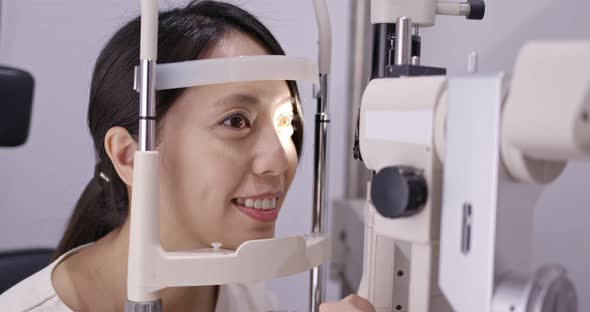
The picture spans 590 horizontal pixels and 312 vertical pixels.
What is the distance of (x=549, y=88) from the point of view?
0.47 metres

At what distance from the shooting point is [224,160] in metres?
0.97

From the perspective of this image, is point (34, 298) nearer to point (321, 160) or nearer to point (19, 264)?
point (19, 264)

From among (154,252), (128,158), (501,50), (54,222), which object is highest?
(501,50)

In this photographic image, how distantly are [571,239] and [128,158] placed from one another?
904 mm

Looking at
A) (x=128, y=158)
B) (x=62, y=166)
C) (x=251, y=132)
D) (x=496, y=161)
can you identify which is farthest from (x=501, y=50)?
(x=62, y=166)

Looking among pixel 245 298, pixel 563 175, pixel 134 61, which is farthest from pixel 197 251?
pixel 563 175

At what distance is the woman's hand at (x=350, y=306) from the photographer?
29.8 inches

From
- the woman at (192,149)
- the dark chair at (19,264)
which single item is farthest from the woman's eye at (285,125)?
the dark chair at (19,264)

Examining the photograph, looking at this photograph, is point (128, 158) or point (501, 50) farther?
point (501, 50)

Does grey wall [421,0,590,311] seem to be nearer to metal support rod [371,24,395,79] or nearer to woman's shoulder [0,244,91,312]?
metal support rod [371,24,395,79]

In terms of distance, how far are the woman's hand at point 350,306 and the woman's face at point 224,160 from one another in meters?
0.25

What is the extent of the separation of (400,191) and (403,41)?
0.31 m

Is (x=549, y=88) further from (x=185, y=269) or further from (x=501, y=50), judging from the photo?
(x=501, y=50)

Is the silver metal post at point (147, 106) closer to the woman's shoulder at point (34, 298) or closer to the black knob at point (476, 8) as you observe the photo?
the woman's shoulder at point (34, 298)
